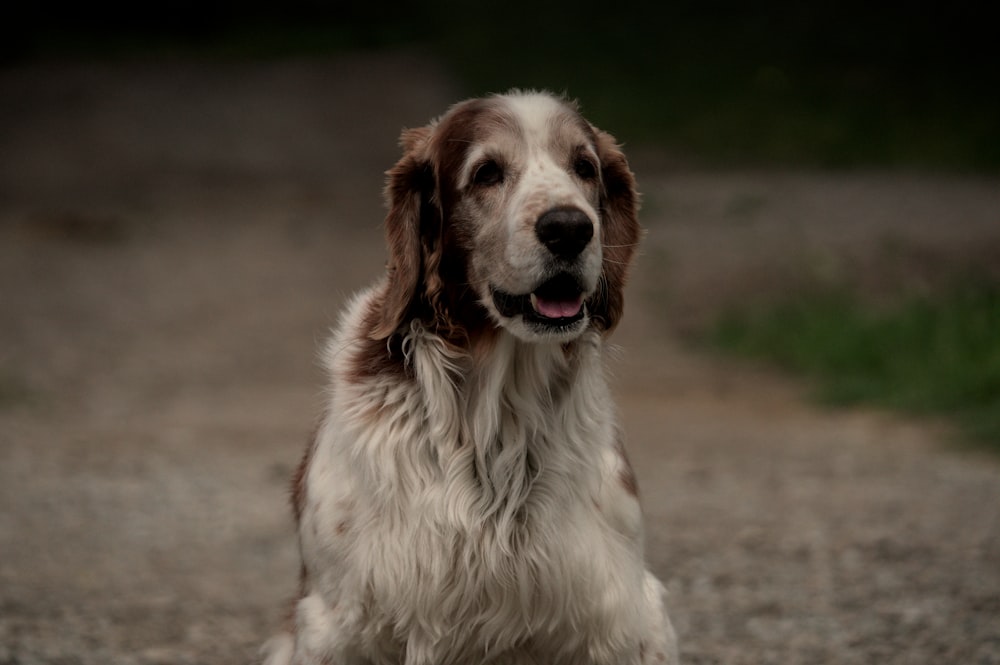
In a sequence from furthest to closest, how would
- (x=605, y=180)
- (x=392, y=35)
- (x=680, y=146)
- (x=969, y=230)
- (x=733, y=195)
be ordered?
1. (x=392, y=35)
2. (x=680, y=146)
3. (x=733, y=195)
4. (x=969, y=230)
5. (x=605, y=180)

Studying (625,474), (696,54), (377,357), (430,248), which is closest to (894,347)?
(625,474)

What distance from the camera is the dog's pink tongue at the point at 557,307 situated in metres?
3.98

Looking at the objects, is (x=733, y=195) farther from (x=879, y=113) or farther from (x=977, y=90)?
(x=977, y=90)

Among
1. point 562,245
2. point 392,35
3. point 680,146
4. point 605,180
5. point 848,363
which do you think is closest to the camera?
point 562,245

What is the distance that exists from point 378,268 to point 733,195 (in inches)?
174

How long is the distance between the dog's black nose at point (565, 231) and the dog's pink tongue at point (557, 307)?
0.15 m

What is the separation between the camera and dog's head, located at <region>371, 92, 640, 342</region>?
395cm

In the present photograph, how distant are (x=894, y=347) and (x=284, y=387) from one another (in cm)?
476

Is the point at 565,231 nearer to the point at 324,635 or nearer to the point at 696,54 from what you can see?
the point at 324,635

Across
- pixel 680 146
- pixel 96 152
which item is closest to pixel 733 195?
pixel 680 146

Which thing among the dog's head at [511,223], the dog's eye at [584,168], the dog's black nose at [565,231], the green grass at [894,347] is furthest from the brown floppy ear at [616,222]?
the green grass at [894,347]

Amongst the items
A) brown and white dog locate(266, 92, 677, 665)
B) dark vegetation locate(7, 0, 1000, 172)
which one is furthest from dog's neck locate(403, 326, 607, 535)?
dark vegetation locate(7, 0, 1000, 172)

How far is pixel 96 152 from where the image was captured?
20.2 metres

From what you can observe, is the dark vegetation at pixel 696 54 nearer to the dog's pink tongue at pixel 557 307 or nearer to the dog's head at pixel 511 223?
the dog's head at pixel 511 223
